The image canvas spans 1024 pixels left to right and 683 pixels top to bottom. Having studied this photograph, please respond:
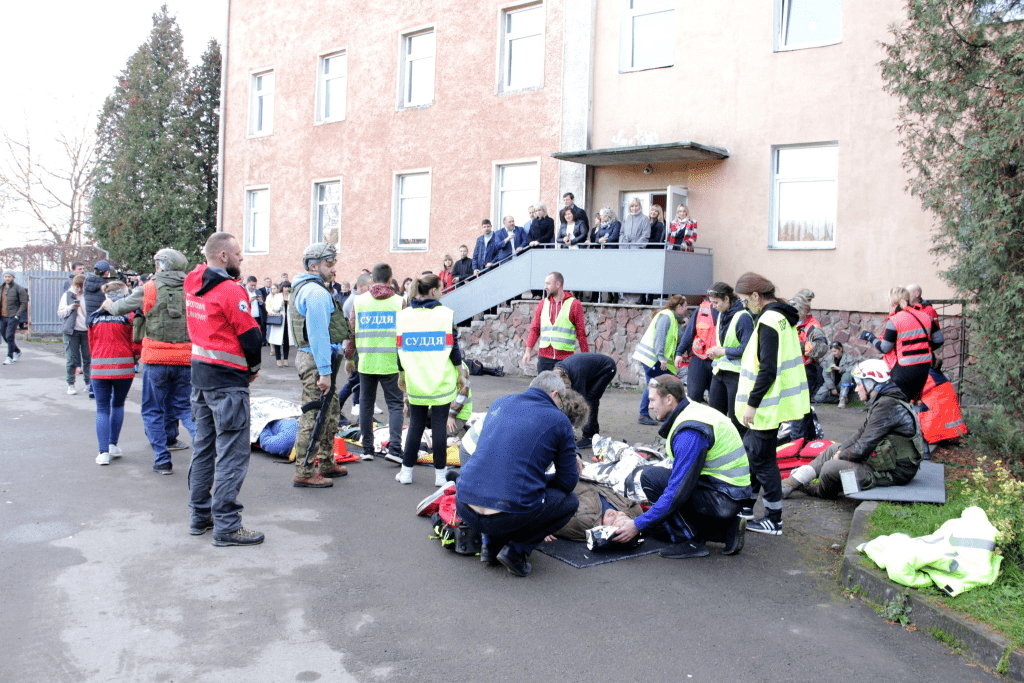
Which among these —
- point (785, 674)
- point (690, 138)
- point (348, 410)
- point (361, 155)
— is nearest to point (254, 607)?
point (785, 674)

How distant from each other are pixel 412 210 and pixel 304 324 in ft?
46.7

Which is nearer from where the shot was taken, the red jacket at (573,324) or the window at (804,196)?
the red jacket at (573,324)

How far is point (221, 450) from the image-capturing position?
5.49m

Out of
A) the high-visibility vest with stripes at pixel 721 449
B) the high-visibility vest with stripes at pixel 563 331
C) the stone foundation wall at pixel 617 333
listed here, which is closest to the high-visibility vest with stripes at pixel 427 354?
the high-visibility vest with stripes at pixel 721 449

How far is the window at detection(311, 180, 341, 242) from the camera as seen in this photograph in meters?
22.6

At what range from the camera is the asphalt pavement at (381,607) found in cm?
383

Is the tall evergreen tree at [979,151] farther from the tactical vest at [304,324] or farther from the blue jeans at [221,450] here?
the blue jeans at [221,450]

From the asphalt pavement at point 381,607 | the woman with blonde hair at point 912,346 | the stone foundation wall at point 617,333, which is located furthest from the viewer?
the stone foundation wall at point 617,333

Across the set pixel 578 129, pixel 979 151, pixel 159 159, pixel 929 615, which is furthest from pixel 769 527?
pixel 159 159

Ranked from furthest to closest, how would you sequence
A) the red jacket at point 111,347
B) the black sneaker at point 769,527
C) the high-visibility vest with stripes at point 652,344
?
the high-visibility vest with stripes at point 652,344 < the red jacket at point 111,347 < the black sneaker at point 769,527

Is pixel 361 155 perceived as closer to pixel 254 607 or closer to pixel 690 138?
pixel 690 138

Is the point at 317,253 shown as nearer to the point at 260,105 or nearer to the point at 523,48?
the point at 523,48

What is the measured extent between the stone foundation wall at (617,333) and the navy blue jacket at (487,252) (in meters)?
1.37

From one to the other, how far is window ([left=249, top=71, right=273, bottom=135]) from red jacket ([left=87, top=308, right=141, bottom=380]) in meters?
18.1
